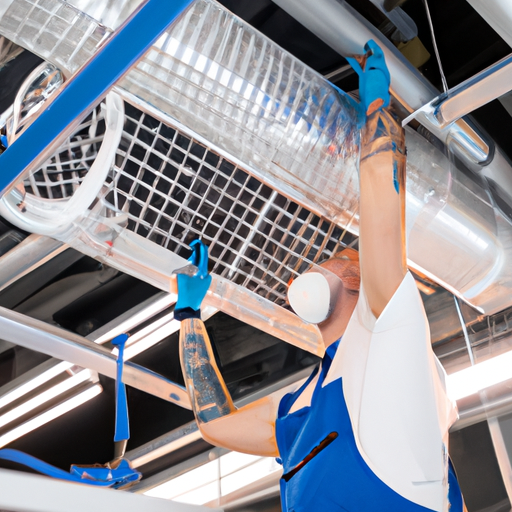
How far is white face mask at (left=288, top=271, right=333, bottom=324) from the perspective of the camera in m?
0.97

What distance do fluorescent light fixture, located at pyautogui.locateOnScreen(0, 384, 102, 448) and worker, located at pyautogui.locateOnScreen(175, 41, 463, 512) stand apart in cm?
118

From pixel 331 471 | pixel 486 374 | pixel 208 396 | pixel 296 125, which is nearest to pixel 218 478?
pixel 208 396

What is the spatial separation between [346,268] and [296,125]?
Answer: 283 millimetres

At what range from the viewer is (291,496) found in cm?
96

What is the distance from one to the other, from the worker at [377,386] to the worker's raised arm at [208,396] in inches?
6.1

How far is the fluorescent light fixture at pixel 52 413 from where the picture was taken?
199cm

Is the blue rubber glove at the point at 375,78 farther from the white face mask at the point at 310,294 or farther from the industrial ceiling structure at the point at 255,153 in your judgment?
the white face mask at the point at 310,294

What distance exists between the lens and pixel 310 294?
0.98 meters

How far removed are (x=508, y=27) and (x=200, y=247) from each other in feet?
2.03

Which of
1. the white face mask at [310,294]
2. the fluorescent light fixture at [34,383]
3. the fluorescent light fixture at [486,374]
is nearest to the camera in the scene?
the white face mask at [310,294]

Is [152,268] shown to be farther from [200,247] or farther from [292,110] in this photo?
[292,110]

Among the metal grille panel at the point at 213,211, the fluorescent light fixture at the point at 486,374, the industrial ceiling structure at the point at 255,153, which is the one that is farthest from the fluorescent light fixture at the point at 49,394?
the fluorescent light fixture at the point at 486,374

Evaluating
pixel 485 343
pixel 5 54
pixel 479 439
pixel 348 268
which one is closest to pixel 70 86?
pixel 5 54

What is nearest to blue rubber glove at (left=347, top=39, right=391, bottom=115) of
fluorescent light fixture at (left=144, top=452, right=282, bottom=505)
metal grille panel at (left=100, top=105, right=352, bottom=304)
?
metal grille panel at (left=100, top=105, right=352, bottom=304)
